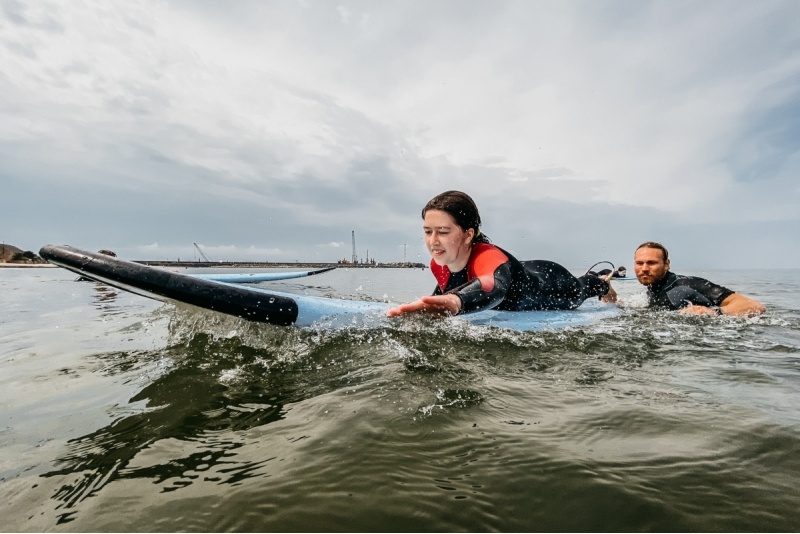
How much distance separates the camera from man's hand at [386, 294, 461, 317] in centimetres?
274

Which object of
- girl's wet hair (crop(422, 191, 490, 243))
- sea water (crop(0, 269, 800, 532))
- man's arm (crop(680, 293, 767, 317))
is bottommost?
sea water (crop(0, 269, 800, 532))

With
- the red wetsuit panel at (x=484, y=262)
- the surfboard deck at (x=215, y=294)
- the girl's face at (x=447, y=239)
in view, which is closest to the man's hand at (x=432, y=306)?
the red wetsuit panel at (x=484, y=262)

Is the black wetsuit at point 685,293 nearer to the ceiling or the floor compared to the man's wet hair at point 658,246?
nearer to the floor

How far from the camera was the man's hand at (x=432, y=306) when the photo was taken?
2.74 metres

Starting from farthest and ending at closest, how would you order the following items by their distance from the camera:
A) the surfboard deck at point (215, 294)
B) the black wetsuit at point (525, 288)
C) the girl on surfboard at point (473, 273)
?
the black wetsuit at point (525, 288) → the girl on surfboard at point (473, 273) → the surfboard deck at point (215, 294)

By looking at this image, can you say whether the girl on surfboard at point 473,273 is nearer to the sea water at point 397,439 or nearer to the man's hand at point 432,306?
the man's hand at point 432,306

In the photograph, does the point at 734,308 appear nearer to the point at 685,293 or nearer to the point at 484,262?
the point at 685,293

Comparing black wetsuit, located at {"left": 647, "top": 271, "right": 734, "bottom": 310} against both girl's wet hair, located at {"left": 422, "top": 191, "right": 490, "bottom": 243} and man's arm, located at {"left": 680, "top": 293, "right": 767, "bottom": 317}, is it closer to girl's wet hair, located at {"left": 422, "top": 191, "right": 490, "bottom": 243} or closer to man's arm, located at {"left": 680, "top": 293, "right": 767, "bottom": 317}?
man's arm, located at {"left": 680, "top": 293, "right": 767, "bottom": 317}

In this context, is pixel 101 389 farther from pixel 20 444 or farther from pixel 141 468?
pixel 141 468

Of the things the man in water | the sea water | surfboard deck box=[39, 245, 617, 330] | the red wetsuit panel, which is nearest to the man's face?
the man in water

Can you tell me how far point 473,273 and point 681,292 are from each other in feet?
14.4

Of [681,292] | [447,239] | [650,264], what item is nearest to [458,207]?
[447,239]

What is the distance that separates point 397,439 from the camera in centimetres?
170

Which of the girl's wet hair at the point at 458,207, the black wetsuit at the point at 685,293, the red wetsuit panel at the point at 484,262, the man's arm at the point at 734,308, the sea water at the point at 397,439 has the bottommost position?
the sea water at the point at 397,439
